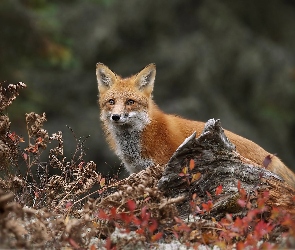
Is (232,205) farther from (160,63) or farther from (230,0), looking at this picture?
(230,0)

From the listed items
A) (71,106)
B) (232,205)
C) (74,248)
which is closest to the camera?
(74,248)

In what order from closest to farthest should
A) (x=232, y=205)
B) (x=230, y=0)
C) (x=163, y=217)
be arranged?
1. (x=163, y=217)
2. (x=232, y=205)
3. (x=230, y=0)

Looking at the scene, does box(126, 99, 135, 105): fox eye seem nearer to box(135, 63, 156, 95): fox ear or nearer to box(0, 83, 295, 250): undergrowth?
box(135, 63, 156, 95): fox ear

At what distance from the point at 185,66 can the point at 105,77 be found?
578 inches

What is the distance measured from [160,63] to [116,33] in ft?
6.75

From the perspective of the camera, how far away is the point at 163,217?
6.07m

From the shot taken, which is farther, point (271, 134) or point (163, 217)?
point (271, 134)

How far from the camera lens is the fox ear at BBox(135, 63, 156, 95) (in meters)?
9.90

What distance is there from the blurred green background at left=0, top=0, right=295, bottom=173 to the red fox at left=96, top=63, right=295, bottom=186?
1257 cm

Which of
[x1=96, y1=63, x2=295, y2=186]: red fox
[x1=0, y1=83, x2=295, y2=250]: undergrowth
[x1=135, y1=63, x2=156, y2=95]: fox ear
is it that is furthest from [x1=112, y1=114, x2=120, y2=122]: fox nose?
[x1=0, y1=83, x2=295, y2=250]: undergrowth

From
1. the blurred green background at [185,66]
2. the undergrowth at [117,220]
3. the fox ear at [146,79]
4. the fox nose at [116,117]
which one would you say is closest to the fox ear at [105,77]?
the fox ear at [146,79]

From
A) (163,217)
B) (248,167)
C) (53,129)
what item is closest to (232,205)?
(248,167)

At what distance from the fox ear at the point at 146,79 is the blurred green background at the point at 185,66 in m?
12.5

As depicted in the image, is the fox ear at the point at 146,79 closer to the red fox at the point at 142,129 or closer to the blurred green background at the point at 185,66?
the red fox at the point at 142,129
